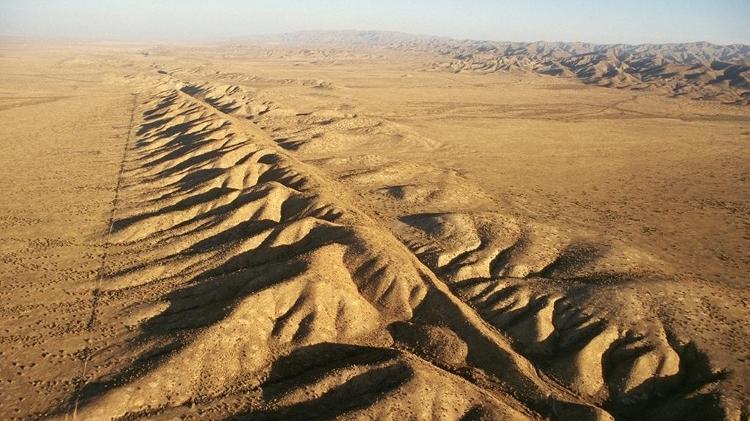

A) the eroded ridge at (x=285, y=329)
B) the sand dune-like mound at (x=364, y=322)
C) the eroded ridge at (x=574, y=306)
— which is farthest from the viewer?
the eroded ridge at (x=574, y=306)

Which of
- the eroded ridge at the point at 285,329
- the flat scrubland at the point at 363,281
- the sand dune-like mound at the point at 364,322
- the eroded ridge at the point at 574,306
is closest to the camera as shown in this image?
the eroded ridge at the point at 285,329

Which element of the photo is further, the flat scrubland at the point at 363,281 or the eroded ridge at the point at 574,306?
the eroded ridge at the point at 574,306

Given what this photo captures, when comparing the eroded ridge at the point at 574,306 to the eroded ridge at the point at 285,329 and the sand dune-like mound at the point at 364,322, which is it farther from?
the eroded ridge at the point at 285,329

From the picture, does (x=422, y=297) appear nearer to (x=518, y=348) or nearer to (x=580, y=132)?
(x=518, y=348)

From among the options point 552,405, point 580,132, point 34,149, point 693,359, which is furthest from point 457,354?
point 580,132

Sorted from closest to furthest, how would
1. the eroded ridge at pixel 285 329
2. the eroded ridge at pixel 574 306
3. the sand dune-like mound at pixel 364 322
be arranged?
the eroded ridge at pixel 285 329 → the sand dune-like mound at pixel 364 322 → the eroded ridge at pixel 574 306

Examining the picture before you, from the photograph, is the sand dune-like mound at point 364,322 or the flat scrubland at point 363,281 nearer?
the sand dune-like mound at point 364,322

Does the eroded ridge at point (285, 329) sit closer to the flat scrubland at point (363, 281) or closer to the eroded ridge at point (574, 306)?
the flat scrubland at point (363, 281)

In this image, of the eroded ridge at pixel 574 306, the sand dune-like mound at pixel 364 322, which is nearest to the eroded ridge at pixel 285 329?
the sand dune-like mound at pixel 364 322
